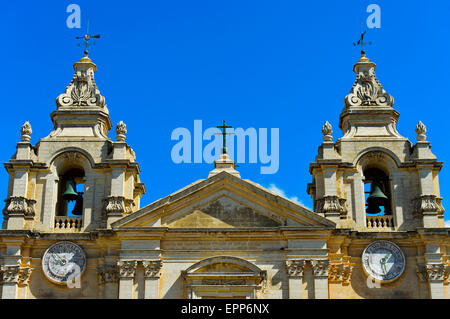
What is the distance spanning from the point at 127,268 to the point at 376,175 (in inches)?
448

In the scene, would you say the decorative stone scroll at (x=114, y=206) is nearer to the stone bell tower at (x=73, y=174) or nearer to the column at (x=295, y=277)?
the stone bell tower at (x=73, y=174)

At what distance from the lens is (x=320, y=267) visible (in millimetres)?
31781

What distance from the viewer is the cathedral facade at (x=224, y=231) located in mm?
31891

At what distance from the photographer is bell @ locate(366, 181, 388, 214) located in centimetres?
3421

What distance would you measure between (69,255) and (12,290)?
2.53 metres

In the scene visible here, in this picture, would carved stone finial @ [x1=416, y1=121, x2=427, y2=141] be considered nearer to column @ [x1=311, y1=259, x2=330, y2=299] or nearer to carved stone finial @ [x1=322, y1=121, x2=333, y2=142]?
carved stone finial @ [x1=322, y1=121, x2=333, y2=142]

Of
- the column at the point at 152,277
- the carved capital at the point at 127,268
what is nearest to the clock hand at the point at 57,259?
the carved capital at the point at 127,268

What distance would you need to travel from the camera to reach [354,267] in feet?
107

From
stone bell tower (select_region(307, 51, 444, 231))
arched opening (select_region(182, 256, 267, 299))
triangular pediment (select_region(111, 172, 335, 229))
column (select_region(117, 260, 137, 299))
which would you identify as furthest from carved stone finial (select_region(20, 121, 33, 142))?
stone bell tower (select_region(307, 51, 444, 231))

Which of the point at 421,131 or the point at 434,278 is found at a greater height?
the point at 421,131

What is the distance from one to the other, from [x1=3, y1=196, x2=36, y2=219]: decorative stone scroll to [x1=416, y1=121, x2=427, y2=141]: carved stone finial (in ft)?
52.7

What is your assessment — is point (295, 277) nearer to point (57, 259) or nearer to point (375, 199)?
point (375, 199)

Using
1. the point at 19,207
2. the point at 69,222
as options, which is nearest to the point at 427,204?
the point at 69,222

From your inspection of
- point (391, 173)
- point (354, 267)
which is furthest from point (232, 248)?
point (391, 173)
